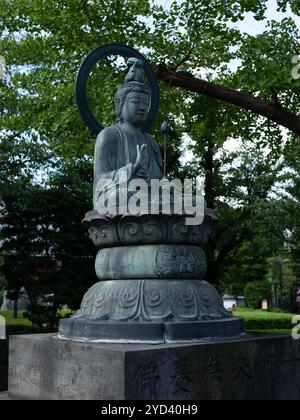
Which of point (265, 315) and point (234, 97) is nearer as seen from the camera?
point (234, 97)

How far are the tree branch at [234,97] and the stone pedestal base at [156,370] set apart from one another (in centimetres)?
567

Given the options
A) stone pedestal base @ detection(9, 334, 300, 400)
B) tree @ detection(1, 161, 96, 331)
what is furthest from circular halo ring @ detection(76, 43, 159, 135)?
tree @ detection(1, 161, 96, 331)

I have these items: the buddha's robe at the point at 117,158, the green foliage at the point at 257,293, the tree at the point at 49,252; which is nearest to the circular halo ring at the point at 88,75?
the buddha's robe at the point at 117,158

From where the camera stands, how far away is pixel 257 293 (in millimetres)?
38219

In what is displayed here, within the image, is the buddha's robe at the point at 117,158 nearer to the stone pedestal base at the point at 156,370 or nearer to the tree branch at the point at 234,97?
the stone pedestal base at the point at 156,370

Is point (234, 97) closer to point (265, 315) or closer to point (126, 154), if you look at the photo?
point (126, 154)

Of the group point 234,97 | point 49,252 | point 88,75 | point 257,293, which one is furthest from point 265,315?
point 88,75

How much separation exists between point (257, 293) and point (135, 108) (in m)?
33.9

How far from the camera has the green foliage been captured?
124ft

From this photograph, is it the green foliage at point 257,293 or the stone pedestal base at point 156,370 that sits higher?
the stone pedestal base at point 156,370

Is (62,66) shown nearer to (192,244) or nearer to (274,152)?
(274,152)

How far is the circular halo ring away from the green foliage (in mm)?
32471

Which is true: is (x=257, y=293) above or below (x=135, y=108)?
below

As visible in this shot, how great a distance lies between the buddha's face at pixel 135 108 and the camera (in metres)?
6.12
